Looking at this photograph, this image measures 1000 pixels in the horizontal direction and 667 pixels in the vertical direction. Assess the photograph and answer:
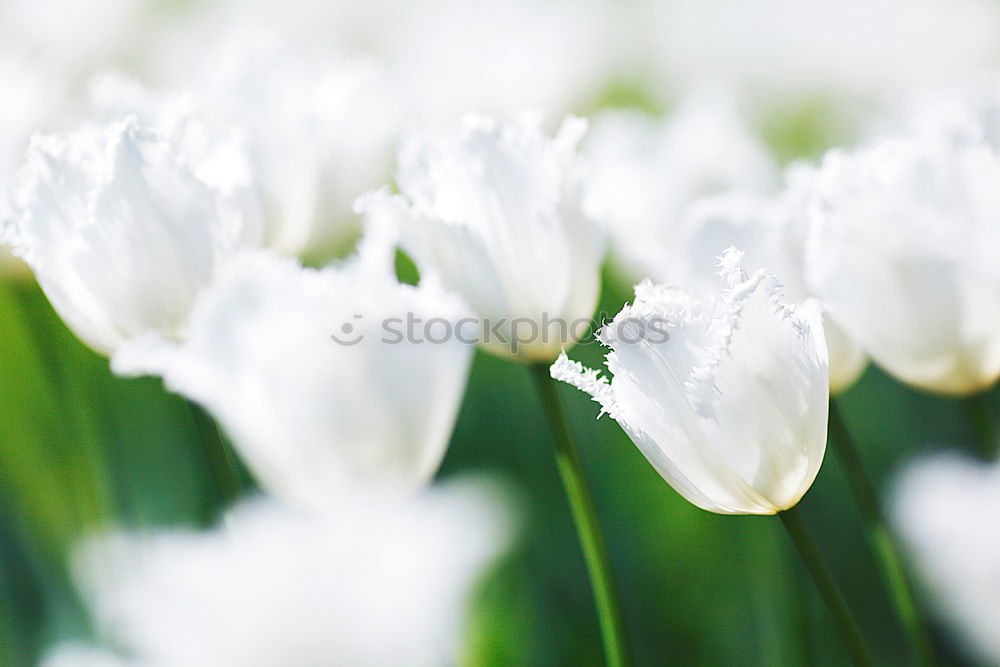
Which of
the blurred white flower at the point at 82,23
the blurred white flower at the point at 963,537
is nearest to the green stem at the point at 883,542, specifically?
the blurred white flower at the point at 963,537

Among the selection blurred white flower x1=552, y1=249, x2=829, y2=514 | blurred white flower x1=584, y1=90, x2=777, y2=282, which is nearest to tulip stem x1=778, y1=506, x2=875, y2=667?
blurred white flower x1=552, y1=249, x2=829, y2=514

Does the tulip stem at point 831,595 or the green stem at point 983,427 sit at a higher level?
the tulip stem at point 831,595

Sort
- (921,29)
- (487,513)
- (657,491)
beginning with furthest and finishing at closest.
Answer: (921,29) < (657,491) < (487,513)

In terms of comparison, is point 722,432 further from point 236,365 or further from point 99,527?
point 99,527

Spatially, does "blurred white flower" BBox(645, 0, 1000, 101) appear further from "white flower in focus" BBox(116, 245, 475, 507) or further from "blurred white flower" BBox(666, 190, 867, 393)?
"white flower in focus" BBox(116, 245, 475, 507)

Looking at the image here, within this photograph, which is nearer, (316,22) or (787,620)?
(787,620)

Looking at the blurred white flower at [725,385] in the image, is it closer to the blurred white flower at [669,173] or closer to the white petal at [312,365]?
the white petal at [312,365]

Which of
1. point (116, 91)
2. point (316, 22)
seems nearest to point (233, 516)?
point (116, 91)
